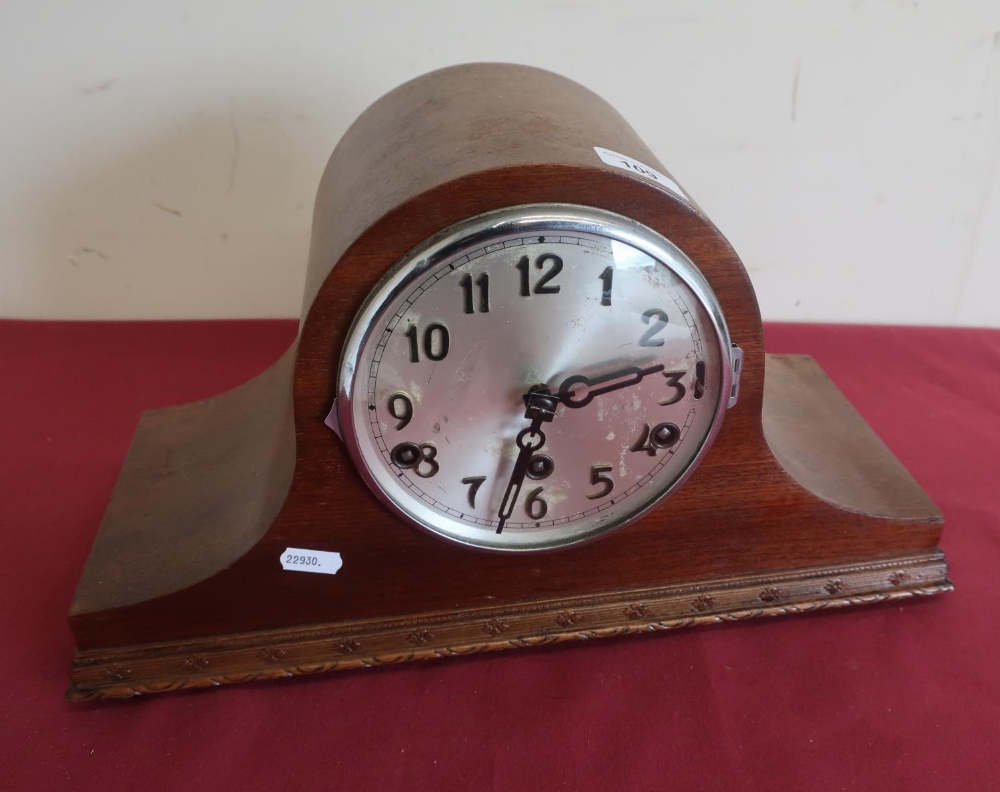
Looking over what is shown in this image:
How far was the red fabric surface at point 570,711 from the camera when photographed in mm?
1122

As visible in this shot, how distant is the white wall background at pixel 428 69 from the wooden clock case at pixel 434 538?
0.37m

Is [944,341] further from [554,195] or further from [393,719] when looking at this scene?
[393,719]

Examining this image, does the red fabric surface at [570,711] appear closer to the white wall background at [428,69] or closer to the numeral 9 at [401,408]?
the numeral 9 at [401,408]

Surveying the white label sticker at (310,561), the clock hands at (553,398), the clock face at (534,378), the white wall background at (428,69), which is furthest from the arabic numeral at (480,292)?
the white wall background at (428,69)

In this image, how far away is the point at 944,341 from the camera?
2008 mm

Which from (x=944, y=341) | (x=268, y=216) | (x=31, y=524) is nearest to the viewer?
(x=31, y=524)

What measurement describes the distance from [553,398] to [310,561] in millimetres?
403

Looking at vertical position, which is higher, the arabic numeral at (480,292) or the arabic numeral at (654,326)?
the arabic numeral at (480,292)

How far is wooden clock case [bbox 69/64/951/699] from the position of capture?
1.02 metres

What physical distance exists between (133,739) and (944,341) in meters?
1.82

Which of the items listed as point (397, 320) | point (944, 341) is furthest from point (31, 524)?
point (944, 341)

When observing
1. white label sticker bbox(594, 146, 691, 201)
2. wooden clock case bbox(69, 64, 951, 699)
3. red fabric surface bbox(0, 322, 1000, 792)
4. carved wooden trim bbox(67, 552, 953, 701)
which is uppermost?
white label sticker bbox(594, 146, 691, 201)

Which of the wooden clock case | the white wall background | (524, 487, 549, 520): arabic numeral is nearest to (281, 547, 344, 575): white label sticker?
the wooden clock case

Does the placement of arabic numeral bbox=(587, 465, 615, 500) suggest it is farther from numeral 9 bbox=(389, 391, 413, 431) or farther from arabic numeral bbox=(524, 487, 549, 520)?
numeral 9 bbox=(389, 391, 413, 431)
